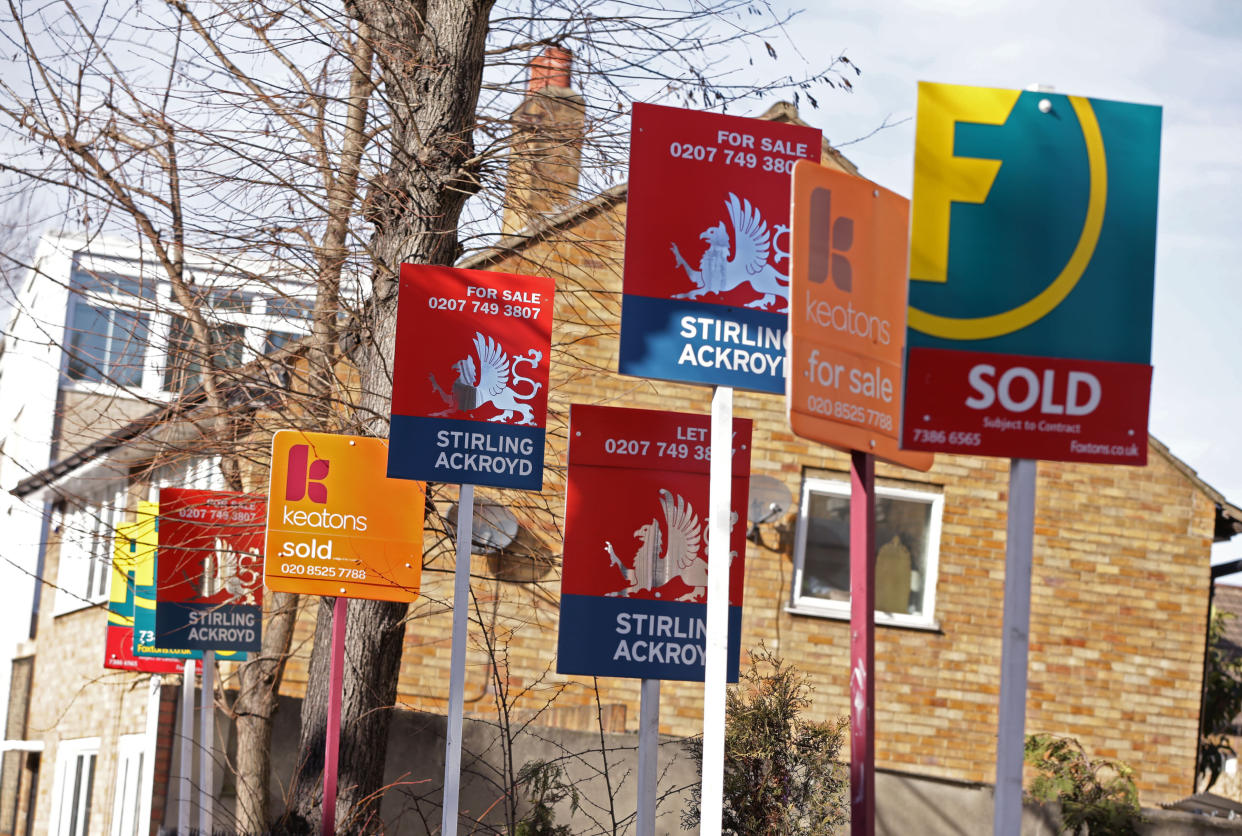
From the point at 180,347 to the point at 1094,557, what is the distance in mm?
9587

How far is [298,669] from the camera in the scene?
588 inches

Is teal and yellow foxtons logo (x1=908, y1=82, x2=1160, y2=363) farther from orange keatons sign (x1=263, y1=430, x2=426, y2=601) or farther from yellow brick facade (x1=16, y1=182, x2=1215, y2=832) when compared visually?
yellow brick facade (x1=16, y1=182, x2=1215, y2=832)

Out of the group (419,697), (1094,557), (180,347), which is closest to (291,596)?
(419,697)

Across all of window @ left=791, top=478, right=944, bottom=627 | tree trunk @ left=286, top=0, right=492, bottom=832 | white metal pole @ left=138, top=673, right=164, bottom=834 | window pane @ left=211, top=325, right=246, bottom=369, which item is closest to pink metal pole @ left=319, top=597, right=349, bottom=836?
tree trunk @ left=286, top=0, right=492, bottom=832

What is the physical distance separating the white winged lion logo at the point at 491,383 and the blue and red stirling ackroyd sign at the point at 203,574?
4317 mm

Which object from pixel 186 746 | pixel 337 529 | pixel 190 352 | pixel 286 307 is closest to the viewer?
pixel 337 529

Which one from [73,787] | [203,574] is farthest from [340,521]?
[73,787]

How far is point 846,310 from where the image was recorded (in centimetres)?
456

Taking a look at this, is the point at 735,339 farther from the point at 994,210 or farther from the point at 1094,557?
the point at 1094,557

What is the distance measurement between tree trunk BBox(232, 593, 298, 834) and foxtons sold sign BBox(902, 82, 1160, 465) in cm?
960

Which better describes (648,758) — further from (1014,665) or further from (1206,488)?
(1206,488)

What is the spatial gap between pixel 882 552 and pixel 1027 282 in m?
11.3

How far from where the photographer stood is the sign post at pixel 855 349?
4281 mm

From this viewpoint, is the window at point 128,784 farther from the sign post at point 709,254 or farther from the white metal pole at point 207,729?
the sign post at point 709,254
